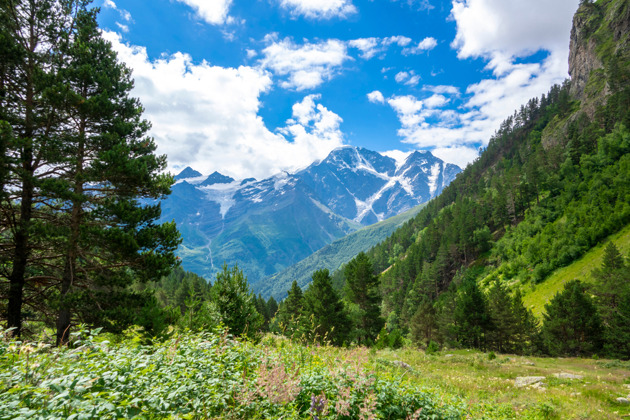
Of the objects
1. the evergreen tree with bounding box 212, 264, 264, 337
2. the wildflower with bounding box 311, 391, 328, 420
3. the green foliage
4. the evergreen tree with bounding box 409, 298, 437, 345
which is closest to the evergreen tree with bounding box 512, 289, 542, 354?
the evergreen tree with bounding box 409, 298, 437, 345

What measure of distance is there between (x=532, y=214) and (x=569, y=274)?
1305 inches

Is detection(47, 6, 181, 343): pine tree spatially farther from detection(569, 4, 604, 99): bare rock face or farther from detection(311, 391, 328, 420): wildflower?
detection(569, 4, 604, 99): bare rock face

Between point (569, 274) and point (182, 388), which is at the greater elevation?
point (182, 388)

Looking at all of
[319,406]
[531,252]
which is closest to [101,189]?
[319,406]

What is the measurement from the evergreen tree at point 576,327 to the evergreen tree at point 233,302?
4066 centimetres

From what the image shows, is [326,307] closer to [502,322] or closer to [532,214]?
[502,322]

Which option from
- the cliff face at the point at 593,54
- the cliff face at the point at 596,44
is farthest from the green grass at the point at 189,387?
the cliff face at the point at 596,44

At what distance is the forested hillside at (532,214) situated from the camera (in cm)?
5153

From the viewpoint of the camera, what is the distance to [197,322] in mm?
11188

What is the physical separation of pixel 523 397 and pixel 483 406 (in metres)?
4.24

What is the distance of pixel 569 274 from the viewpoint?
182 ft

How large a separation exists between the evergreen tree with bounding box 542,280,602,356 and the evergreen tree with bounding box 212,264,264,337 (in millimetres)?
40662

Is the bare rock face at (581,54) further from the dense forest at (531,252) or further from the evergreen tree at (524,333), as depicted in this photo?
the evergreen tree at (524,333)

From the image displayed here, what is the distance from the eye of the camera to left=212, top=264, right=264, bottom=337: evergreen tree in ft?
47.9
